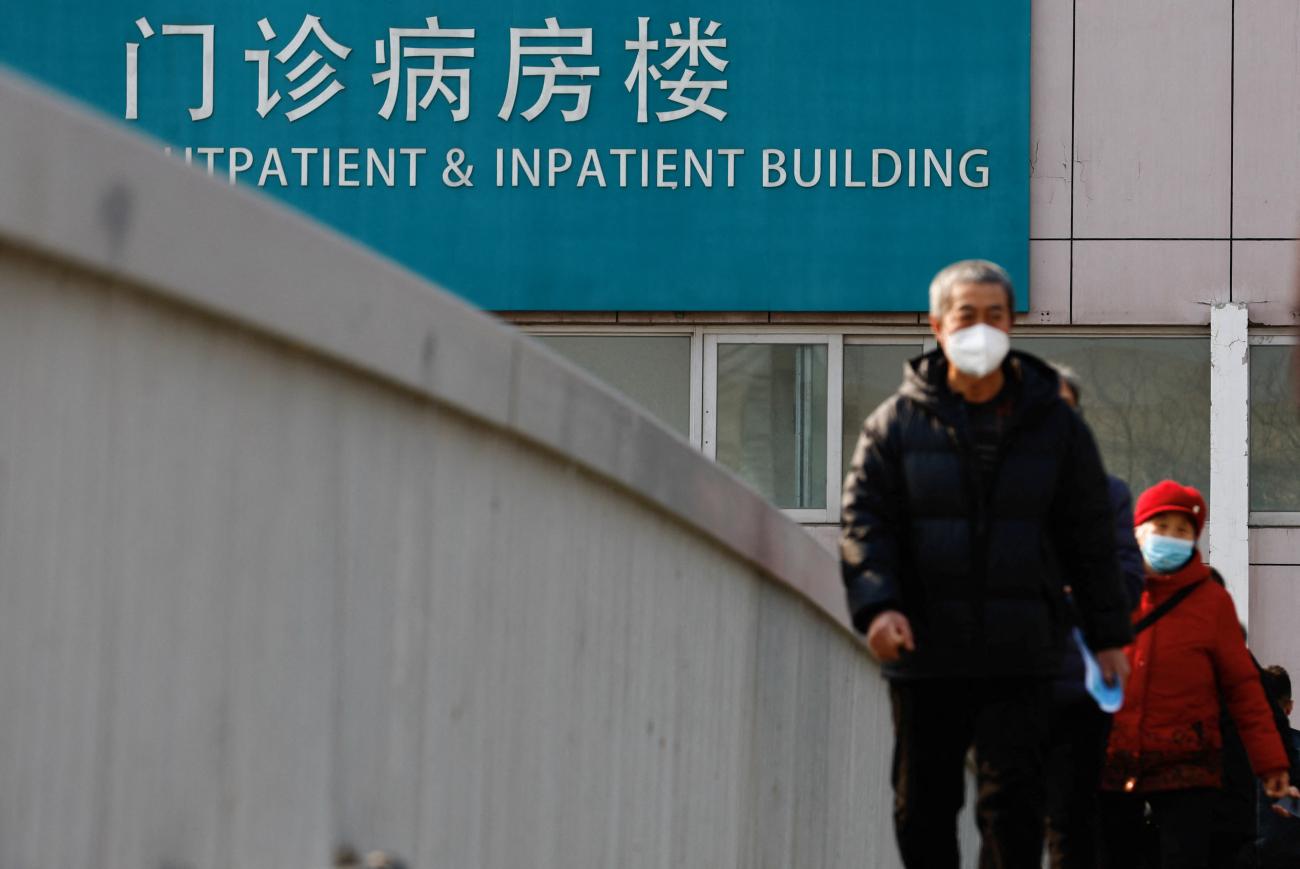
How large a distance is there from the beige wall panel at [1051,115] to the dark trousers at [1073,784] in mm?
7466

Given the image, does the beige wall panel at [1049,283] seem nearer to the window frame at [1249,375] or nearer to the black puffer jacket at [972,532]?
the window frame at [1249,375]

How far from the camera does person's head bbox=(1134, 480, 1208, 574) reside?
6477 mm

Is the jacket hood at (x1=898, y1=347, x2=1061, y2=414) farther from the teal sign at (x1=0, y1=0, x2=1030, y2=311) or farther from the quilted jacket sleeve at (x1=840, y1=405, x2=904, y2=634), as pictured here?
the teal sign at (x1=0, y1=0, x2=1030, y2=311)

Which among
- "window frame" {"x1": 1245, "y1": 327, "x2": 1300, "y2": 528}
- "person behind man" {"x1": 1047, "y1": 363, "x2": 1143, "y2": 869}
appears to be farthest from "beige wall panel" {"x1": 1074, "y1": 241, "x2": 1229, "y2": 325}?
"person behind man" {"x1": 1047, "y1": 363, "x2": 1143, "y2": 869}

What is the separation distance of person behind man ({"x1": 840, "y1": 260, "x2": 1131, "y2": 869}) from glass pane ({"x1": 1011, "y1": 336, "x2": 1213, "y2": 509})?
854 cm

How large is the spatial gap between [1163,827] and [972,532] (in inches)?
94.8

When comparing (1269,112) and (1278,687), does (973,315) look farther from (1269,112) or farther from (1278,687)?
(1269,112)

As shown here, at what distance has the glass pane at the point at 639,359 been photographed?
43.4 feet

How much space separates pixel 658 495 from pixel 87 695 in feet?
6.75

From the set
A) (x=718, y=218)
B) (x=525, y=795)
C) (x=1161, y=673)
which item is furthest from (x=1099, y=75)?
(x=525, y=795)

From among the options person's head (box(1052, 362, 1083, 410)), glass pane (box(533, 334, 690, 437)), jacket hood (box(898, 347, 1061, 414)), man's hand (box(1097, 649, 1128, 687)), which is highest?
glass pane (box(533, 334, 690, 437))

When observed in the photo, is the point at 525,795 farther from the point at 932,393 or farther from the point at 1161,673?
the point at 1161,673

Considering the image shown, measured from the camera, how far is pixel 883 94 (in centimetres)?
1298

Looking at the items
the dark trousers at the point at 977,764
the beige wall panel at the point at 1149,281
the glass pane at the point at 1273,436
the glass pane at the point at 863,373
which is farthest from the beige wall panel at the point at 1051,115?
the dark trousers at the point at 977,764
